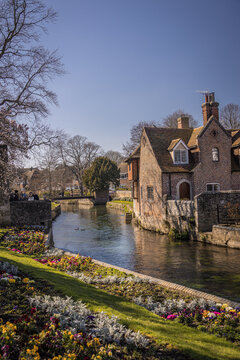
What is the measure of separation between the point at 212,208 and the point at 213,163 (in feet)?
23.2

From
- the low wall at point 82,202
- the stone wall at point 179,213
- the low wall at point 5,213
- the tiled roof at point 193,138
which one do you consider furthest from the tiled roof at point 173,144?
the low wall at point 82,202

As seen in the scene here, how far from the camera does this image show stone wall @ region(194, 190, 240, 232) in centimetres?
2088

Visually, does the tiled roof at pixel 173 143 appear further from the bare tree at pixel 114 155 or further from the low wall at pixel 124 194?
the bare tree at pixel 114 155

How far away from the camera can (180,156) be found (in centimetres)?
2716

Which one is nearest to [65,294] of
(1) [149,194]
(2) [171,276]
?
(2) [171,276]

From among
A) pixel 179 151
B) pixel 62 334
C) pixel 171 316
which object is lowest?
pixel 171 316

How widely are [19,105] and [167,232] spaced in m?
16.0

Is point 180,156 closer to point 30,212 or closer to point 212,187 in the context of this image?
point 212,187

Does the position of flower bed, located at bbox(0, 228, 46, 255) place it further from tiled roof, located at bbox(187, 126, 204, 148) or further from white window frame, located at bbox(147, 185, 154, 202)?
tiled roof, located at bbox(187, 126, 204, 148)

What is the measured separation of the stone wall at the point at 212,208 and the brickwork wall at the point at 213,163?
496 centimetres

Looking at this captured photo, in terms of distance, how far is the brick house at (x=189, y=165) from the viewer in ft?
85.7

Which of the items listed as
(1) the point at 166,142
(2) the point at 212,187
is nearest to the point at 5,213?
(1) the point at 166,142

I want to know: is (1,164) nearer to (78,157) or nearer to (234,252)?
(234,252)

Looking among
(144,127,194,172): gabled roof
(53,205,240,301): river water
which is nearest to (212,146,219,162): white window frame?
(144,127,194,172): gabled roof
